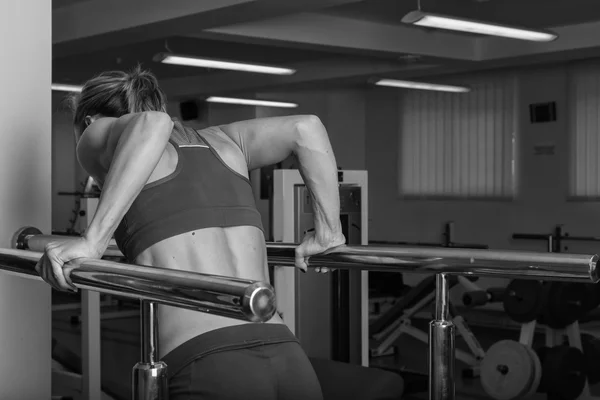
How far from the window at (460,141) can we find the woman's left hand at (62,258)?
795 centimetres

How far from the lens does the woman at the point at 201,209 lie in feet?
4.17

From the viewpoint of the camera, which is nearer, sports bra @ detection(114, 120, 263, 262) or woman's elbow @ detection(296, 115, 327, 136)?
sports bra @ detection(114, 120, 263, 262)

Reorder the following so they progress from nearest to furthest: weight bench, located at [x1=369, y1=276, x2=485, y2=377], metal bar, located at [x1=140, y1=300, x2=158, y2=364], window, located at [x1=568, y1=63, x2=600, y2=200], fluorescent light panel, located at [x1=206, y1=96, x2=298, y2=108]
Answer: metal bar, located at [x1=140, y1=300, x2=158, y2=364], weight bench, located at [x1=369, y1=276, x2=485, y2=377], window, located at [x1=568, y1=63, x2=600, y2=200], fluorescent light panel, located at [x1=206, y1=96, x2=298, y2=108]

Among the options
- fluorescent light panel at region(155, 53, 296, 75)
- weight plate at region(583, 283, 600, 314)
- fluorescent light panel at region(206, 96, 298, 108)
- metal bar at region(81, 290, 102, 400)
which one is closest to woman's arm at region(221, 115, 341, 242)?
metal bar at region(81, 290, 102, 400)

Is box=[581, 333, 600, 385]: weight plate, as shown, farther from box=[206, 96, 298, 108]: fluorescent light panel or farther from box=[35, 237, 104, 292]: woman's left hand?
box=[206, 96, 298, 108]: fluorescent light panel

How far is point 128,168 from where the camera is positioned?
3.98 ft

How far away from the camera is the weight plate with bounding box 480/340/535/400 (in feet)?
15.8

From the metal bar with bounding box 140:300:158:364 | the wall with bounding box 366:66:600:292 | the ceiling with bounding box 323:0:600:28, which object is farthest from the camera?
the wall with bounding box 366:66:600:292

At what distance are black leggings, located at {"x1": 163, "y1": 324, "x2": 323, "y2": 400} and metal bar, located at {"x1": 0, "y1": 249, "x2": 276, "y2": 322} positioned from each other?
31cm

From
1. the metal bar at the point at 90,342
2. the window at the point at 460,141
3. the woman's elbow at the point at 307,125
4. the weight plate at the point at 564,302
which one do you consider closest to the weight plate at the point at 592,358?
the weight plate at the point at 564,302

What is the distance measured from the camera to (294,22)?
253 inches

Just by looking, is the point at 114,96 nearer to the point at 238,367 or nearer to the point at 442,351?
the point at 238,367

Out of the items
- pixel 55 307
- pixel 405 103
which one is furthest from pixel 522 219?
pixel 55 307

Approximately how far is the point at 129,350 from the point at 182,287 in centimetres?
611
